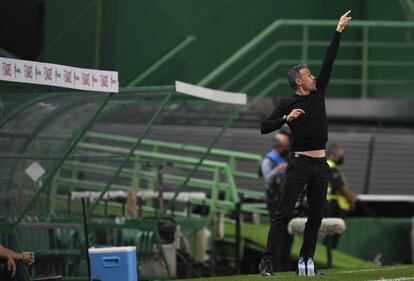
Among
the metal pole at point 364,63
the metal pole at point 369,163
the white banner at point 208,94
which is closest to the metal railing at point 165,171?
the white banner at point 208,94

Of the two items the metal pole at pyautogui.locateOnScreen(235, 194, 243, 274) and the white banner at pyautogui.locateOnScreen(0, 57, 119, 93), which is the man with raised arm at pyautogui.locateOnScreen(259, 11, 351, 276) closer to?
the white banner at pyautogui.locateOnScreen(0, 57, 119, 93)

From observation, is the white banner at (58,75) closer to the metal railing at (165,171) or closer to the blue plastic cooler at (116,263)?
the blue plastic cooler at (116,263)

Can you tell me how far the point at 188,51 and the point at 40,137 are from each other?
4.79 metres

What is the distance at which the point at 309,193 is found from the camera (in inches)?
424

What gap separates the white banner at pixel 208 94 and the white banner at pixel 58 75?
1112 millimetres

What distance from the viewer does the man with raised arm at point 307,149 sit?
34.8 feet

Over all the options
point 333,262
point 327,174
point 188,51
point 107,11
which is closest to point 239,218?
point 333,262

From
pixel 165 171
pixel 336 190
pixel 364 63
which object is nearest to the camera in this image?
pixel 336 190

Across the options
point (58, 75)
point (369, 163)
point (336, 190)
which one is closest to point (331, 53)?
point (58, 75)

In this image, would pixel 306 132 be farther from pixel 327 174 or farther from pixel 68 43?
pixel 68 43

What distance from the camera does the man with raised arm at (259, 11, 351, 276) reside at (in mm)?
10594

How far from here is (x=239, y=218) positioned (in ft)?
52.0

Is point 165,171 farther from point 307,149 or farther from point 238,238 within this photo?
point 307,149

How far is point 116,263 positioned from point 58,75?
179cm
